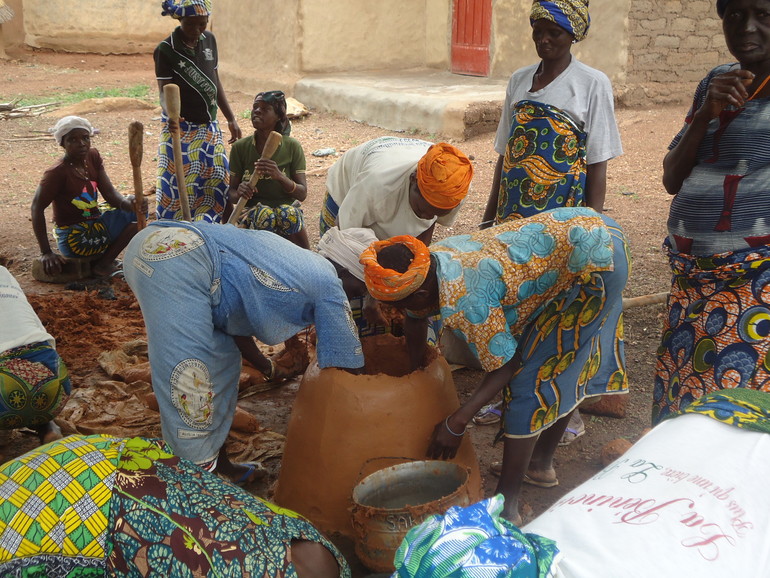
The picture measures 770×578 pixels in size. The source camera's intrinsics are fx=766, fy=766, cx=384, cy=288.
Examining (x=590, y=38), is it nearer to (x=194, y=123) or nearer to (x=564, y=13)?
(x=194, y=123)

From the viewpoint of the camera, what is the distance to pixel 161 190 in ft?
16.4

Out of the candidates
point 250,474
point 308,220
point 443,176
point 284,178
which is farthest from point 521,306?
point 308,220

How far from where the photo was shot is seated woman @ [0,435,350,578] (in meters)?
1.59

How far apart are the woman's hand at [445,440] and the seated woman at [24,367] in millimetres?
1543

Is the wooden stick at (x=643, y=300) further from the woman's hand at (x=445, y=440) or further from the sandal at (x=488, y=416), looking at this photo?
the woman's hand at (x=445, y=440)

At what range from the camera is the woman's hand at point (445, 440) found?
2478 mm

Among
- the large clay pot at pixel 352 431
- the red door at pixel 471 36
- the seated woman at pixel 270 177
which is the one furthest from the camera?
the red door at pixel 471 36

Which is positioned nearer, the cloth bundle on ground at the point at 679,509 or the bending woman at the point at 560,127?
the cloth bundle on ground at the point at 679,509

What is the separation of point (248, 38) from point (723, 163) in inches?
404

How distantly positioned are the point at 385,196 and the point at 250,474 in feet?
4.05

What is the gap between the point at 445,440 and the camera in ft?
8.20

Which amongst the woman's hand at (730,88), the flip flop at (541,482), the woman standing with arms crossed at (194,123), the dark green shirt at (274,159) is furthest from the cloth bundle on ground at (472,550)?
the woman standing with arms crossed at (194,123)

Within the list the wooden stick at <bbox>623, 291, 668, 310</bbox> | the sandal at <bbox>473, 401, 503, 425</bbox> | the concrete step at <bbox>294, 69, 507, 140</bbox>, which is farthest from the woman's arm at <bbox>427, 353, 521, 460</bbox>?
the concrete step at <bbox>294, 69, 507, 140</bbox>

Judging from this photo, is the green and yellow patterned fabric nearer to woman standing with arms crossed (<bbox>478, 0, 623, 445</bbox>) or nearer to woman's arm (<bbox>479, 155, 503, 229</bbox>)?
woman standing with arms crossed (<bbox>478, 0, 623, 445</bbox>)
